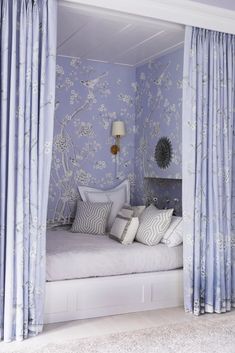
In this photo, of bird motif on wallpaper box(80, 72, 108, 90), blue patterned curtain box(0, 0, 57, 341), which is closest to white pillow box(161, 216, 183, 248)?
blue patterned curtain box(0, 0, 57, 341)

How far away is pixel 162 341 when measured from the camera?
2.92 metres

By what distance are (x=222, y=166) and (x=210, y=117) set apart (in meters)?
0.43

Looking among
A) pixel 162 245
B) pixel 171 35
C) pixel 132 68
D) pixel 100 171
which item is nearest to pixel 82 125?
pixel 100 171

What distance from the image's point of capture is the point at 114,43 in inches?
166

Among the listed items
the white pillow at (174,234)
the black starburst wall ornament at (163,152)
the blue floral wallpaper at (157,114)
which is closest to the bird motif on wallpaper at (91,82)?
the blue floral wallpaper at (157,114)

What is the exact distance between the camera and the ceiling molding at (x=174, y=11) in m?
3.21

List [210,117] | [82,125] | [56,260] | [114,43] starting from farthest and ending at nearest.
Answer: [82,125] < [114,43] < [210,117] < [56,260]

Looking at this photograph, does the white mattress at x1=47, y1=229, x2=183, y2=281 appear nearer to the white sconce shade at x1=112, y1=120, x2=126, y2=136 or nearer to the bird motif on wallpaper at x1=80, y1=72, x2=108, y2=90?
the white sconce shade at x1=112, y1=120, x2=126, y2=136

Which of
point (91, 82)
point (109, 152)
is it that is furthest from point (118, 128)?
point (91, 82)

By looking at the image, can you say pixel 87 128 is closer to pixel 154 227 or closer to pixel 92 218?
pixel 92 218

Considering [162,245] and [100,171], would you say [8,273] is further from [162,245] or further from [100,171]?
[100,171]

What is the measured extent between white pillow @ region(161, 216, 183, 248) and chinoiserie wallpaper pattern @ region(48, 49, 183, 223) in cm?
77

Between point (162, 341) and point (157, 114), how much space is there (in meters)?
2.59

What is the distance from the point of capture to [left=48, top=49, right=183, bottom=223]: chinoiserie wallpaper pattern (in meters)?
4.76
